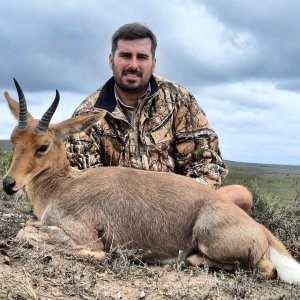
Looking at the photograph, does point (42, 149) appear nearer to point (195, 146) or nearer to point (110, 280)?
point (110, 280)

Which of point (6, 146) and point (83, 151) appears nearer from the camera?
point (83, 151)

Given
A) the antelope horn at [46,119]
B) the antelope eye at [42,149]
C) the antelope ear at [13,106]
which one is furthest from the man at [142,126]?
the antelope horn at [46,119]

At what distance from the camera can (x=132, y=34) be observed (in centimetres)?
991

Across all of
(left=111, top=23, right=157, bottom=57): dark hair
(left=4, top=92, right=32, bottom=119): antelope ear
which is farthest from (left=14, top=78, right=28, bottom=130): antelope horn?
(left=111, top=23, right=157, bottom=57): dark hair

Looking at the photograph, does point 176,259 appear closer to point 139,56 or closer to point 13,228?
point 13,228

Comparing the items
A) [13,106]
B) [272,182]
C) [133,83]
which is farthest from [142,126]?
A: [272,182]

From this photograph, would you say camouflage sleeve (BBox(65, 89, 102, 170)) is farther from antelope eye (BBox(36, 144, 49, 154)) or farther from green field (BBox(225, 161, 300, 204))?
green field (BBox(225, 161, 300, 204))

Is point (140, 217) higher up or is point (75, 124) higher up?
point (75, 124)

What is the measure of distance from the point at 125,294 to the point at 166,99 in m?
4.94

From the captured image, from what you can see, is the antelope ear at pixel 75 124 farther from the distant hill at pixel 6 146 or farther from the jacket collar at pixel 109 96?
the jacket collar at pixel 109 96

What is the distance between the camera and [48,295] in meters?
5.31

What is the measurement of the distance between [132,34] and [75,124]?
275 cm

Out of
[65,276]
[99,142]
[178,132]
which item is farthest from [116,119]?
[65,276]

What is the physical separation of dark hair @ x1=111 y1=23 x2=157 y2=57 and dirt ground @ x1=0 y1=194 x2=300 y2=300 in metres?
4.42
